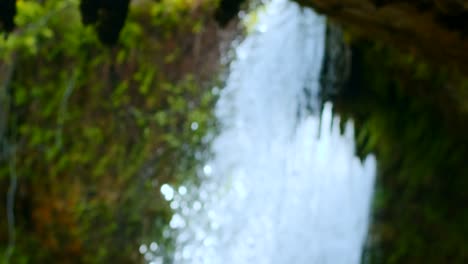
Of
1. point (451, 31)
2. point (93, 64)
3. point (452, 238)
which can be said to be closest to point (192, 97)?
point (93, 64)

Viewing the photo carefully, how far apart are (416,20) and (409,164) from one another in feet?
4.32

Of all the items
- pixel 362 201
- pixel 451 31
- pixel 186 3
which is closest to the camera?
pixel 451 31

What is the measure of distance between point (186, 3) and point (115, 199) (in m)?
0.95

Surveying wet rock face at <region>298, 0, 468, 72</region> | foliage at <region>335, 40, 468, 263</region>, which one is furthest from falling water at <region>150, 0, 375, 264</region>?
wet rock face at <region>298, 0, 468, 72</region>

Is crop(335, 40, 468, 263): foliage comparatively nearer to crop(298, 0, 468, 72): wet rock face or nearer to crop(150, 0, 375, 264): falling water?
crop(150, 0, 375, 264): falling water

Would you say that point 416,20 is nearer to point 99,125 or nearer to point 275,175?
point 275,175

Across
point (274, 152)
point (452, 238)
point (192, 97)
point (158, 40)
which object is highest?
point (158, 40)

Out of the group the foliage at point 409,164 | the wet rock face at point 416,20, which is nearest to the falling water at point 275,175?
the foliage at point 409,164

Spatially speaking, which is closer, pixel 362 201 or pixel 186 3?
pixel 362 201

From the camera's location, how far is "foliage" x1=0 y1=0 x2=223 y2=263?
287 centimetres

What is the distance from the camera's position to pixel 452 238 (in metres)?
2.60

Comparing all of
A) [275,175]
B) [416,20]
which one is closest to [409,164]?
[275,175]

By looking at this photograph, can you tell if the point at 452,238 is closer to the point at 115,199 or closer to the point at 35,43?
the point at 115,199

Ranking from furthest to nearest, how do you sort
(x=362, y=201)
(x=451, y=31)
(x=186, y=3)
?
(x=186, y=3) → (x=362, y=201) → (x=451, y=31)
